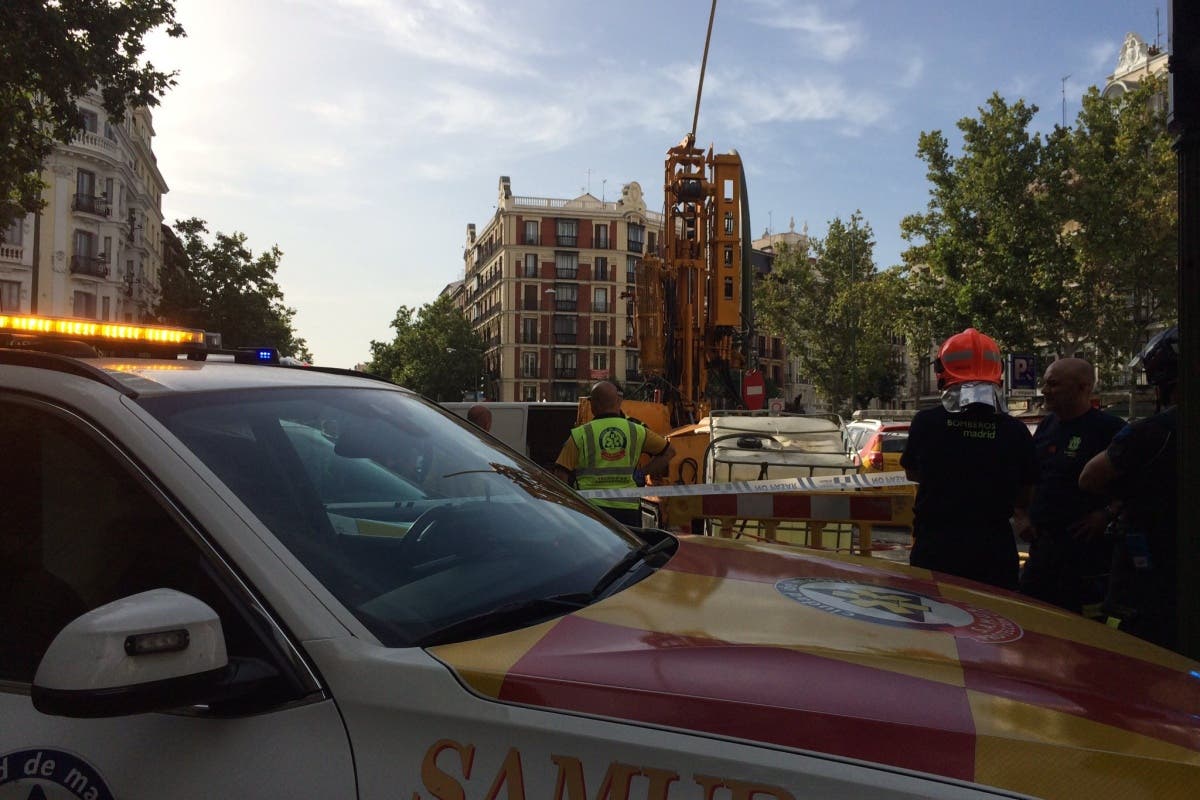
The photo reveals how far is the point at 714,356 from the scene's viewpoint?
14250 mm

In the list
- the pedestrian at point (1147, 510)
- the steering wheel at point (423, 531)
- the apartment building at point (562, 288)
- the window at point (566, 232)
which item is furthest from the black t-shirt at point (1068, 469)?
the window at point (566, 232)

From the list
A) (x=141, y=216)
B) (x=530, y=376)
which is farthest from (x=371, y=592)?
(x=530, y=376)

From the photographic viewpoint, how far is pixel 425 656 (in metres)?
1.43

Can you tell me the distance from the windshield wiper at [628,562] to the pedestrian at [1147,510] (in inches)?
76.7

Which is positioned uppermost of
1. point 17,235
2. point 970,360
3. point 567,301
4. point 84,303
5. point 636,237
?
point 636,237

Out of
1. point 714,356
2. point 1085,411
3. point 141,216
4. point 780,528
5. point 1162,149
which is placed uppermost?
point 141,216

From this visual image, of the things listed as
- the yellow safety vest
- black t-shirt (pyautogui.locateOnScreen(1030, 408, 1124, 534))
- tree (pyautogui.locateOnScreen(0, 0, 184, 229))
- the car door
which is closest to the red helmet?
black t-shirt (pyautogui.locateOnScreen(1030, 408, 1124, 534))

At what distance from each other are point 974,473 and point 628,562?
1957 millimetres

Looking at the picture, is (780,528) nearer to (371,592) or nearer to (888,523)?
(888,523)

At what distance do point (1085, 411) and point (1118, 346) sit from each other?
109ft

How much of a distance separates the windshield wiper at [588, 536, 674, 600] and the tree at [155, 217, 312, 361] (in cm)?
4733

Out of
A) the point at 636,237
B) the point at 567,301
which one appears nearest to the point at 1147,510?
the point at 567,301

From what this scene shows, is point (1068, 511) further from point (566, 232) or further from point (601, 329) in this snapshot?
point (566, 232)

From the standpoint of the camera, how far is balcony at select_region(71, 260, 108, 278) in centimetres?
4841
